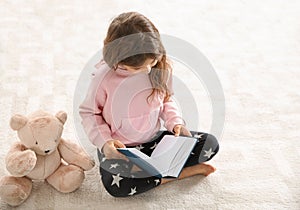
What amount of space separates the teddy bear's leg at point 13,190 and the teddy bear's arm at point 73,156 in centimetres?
13

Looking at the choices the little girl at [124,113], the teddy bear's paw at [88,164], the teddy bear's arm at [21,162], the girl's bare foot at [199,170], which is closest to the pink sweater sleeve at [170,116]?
the little girl at [124,113]

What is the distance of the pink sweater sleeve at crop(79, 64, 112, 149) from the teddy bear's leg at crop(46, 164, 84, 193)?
0.09m

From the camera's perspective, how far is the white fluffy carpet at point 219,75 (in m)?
1.37

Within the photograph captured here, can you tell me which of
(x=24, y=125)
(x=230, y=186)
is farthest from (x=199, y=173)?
(x=24, y=125)

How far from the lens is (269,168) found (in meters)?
1.46

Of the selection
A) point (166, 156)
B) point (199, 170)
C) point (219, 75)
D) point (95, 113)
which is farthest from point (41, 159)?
point (219, 75)

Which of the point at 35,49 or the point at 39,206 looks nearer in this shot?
the point at 39,206

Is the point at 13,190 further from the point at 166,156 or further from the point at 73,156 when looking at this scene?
the point at 166,156

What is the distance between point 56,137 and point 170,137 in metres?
0.31

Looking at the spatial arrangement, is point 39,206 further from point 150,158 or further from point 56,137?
point 150,158

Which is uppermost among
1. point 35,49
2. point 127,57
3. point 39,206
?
point 127,57

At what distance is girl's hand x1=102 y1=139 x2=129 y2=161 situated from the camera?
4.35 ft

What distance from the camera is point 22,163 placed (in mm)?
1254

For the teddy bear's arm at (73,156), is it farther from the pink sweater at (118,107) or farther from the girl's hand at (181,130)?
the girl's hand at (181,130)
